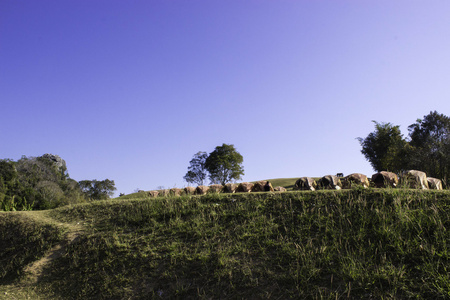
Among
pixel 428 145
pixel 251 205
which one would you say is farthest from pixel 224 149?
pixel 251 205

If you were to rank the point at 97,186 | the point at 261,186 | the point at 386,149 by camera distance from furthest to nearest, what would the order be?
the point at 97,186 → the point at 386,149 → the point at 261,186

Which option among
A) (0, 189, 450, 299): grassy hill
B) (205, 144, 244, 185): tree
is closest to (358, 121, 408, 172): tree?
(205, 144, 244, 185): tree

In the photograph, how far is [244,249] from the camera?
19.2 ft

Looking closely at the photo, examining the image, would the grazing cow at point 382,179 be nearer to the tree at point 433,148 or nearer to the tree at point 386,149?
the tree at point 433,148

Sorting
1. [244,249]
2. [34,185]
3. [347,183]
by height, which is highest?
[34,185]

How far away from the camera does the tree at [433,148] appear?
101 feet

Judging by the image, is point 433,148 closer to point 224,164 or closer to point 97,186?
point 224,164

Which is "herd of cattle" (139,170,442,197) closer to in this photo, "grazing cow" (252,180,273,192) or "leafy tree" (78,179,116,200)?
"grazing cow" (252,180,273,192)

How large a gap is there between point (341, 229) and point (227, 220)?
8.77 feet

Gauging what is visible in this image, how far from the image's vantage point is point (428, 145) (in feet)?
113

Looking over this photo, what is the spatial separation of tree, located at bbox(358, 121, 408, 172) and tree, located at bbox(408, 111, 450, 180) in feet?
6.62

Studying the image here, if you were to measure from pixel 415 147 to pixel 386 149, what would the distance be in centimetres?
486

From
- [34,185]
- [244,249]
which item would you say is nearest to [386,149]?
[244,249]

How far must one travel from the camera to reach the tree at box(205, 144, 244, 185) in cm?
4769
